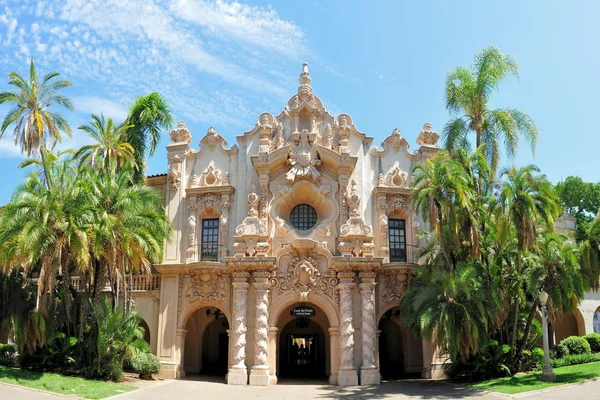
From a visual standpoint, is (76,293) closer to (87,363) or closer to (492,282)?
(87,363)

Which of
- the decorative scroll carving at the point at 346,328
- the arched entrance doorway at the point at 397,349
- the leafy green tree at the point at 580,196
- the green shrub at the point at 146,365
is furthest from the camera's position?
the leafy green tree at the point at 580,196

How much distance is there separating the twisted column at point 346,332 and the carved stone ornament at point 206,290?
19.8 ft

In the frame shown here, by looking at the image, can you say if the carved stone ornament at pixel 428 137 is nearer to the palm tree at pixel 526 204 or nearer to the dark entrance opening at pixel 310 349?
the palm tree at pixel 526 204

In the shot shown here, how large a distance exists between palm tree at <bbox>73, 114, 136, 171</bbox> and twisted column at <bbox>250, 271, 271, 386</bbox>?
9.37 metres

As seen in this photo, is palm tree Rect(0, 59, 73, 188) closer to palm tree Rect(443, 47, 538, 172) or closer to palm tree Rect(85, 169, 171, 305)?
palm tree Rect(85, 169, 171, 305)

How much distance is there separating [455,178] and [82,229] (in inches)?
646

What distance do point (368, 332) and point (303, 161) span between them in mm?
9576

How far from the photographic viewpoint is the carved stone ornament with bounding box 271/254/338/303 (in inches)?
1107

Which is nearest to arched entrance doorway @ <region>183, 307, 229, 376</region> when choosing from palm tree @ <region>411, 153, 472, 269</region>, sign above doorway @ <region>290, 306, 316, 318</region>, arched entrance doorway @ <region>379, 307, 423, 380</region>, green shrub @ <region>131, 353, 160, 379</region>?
green shrub @ <region>131, 353, 160, 379</region>

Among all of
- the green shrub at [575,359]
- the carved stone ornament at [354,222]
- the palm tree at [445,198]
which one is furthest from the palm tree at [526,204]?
the carved stone ornament at [354,222]

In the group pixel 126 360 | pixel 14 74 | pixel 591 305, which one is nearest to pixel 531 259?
pixel 591 305

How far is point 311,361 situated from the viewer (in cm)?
3481

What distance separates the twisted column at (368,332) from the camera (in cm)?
2664

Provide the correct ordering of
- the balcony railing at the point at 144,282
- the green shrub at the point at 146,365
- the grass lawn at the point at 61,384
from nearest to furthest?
the grass lawn at the point at 61,384 < the green shrub at the point at 146,365 < the balcony railing at the point at 144,282
